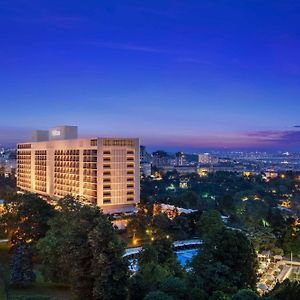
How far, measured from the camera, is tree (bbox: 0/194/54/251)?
27.5 meters

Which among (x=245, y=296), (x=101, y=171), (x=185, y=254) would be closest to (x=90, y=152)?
(x=101, y=171)

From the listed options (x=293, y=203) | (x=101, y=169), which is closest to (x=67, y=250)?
(x=101, y=169)

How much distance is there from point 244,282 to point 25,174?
5515 cm

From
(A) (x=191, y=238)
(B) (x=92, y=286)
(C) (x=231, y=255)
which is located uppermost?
(C) (x=231, y=255)

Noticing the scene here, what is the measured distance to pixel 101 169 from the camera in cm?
4631

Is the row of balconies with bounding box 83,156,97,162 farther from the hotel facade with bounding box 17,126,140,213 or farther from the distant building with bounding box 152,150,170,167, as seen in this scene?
the distant building with bounding box 152,150,170,167

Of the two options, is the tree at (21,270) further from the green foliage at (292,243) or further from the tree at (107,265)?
the green foliage at (292,243)

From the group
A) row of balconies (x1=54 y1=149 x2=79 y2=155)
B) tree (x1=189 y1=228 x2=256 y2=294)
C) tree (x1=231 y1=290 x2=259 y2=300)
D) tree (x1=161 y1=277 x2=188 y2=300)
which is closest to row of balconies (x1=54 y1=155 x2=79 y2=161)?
row of balconies (x1=54 y1=149 x2=79 y2=155)

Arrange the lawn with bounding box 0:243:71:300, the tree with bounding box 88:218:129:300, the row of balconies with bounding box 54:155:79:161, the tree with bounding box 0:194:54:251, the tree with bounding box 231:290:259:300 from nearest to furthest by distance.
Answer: the tree with bounding box 231:290:259:300 → the tree with bounding box 88:218:129:300 → the lawn with bounding box 0:243:71:300 → the tree with bounding box 0:194:54:251 → the row of balconies with bounding box 54:155:79:161

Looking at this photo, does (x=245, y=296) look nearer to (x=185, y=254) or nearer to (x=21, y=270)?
(x=21, y=270)

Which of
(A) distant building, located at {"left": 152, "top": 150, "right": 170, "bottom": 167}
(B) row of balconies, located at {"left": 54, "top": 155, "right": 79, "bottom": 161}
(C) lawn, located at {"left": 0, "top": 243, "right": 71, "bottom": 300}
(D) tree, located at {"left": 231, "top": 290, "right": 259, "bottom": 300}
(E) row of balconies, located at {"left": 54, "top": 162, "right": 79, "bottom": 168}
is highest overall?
(B) row of balconies, located at {"left": 54, "top": 155, "right": 79, "bottom": 161}

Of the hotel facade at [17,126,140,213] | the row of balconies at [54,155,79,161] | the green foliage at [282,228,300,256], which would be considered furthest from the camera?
the row of balconies at [54,155,79,161]

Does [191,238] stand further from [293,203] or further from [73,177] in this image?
[293,203]

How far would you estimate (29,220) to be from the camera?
28000 millimetres
